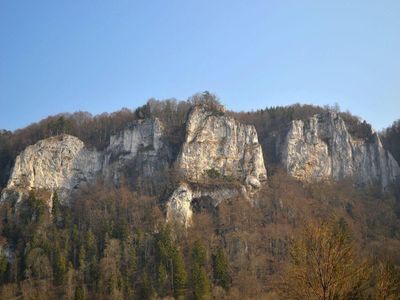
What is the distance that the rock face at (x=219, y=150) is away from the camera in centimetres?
9794

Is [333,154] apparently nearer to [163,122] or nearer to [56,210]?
[163,122]

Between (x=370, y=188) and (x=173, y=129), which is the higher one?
(x=173, y=129)

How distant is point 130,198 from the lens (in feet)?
298

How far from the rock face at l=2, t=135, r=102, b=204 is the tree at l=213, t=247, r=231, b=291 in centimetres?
3705

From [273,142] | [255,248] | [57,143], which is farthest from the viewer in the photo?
[273,142]

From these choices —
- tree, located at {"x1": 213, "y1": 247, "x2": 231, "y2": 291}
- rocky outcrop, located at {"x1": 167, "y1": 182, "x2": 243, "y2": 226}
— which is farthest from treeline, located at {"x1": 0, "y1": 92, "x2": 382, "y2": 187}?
tree, located at {"x1": 213, "y1": 247, "x2": 231, "y2": 291}

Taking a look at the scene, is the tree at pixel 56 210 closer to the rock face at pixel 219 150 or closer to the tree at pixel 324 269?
the rock face at pixel 219 150

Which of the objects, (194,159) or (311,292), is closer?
(311,292)

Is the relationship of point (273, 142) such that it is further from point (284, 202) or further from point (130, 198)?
point (130, 198)

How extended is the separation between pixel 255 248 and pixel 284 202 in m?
16.1

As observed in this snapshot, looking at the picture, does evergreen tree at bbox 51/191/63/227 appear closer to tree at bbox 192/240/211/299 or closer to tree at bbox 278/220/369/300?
tree at bbox 192/240/211/299

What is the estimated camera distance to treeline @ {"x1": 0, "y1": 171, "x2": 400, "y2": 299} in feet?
222

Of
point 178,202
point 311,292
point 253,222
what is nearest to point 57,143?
point 178,202

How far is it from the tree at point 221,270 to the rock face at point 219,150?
83.5ft
